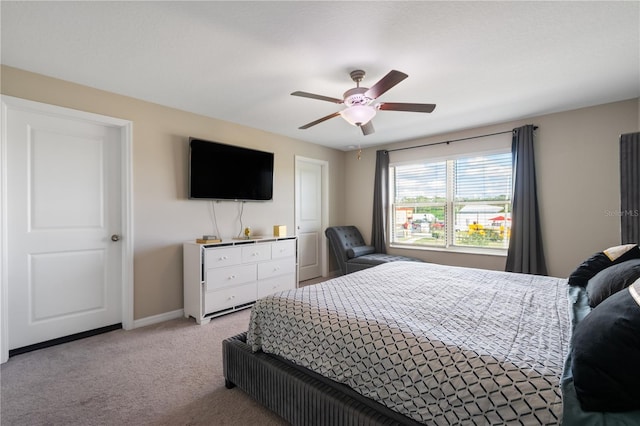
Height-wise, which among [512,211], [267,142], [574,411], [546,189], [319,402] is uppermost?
[267,142]

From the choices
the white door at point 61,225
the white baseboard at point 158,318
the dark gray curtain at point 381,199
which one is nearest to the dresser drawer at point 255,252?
the white baseboard at point 158,318

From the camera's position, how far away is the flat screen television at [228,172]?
3340 mm

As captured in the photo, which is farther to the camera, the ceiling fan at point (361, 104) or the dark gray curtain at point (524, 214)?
the dark gray curtain at point (524, 214)

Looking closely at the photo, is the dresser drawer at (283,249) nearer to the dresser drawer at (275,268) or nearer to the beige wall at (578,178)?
the dresser drawer at (275,268)

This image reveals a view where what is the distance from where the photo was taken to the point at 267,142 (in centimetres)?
422

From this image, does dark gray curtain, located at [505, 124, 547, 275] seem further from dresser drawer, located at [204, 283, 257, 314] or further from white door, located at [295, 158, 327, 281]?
dresser drawer, located at [204, 283, 257, 314]

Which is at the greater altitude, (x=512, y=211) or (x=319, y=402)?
(x=512, y=211)

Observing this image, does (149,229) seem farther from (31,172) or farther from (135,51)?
(135,51)

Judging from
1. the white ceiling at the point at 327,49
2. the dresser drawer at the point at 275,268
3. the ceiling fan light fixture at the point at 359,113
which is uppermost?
the white ceiling at the point at 327,49

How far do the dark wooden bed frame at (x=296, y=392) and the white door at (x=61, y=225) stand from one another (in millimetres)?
1863

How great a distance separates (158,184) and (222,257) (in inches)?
43.2

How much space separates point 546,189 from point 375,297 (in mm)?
3170

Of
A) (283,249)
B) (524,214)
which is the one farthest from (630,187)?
(283,249)

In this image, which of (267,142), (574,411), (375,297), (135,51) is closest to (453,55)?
(375,297)
